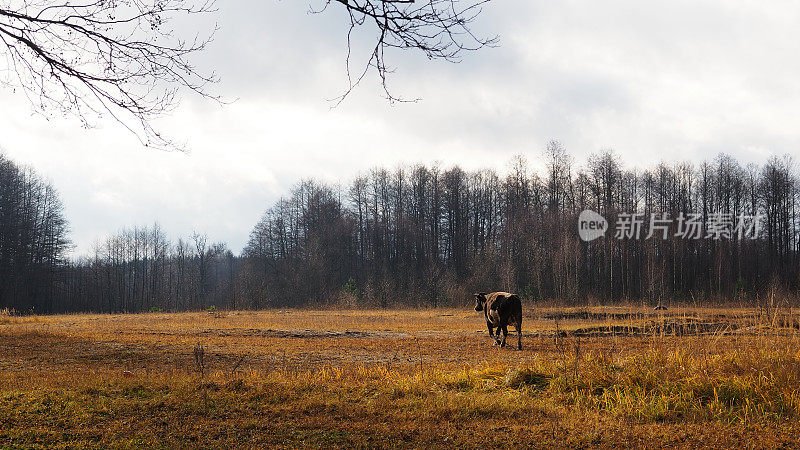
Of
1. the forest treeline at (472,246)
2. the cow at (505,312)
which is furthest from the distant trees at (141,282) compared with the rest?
the cow at (505,312)

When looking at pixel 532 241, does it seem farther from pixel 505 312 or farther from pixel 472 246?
pixel 505 312

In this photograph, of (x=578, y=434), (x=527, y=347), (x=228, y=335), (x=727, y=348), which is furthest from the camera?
(x=228, y=335)

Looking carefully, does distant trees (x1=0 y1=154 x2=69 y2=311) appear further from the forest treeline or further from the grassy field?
the grassy field

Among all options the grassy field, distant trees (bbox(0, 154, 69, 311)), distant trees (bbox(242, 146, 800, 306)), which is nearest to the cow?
the grassy field

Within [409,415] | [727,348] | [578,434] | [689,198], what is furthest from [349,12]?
[689,198]

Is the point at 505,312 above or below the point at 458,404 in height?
above

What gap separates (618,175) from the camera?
6381cm

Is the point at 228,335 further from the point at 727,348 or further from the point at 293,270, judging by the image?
the point at 293,270

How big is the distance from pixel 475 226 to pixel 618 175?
57.4 ft

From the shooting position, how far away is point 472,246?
68.1 metres

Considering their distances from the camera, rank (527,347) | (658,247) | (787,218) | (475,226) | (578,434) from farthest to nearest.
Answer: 1. (475,226)
2. (787,218)
3. (658,247)
4. (527,347)
5. (578,434)

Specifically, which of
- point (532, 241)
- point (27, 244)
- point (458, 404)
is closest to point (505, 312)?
point (458, 404)

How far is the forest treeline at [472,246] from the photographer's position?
178ft

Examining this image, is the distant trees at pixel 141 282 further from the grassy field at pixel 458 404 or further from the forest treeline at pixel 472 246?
the grassy field at pixel 458 404
